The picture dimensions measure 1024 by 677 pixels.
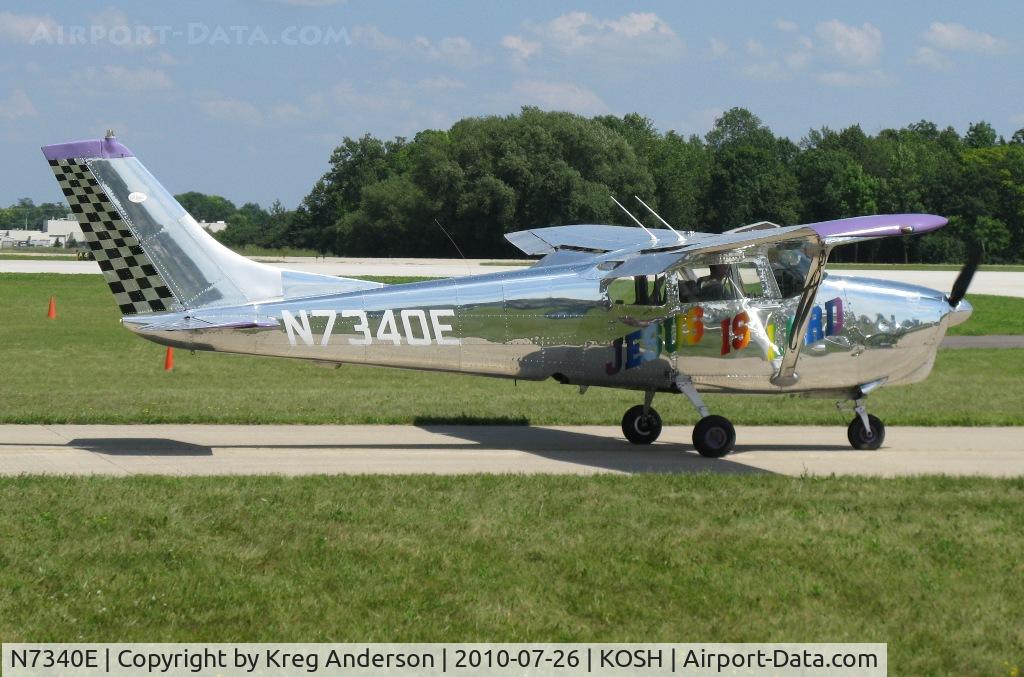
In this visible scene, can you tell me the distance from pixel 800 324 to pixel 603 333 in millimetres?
2106

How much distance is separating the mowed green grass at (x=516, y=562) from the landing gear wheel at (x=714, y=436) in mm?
2154

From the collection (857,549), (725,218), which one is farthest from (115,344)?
(725,218)

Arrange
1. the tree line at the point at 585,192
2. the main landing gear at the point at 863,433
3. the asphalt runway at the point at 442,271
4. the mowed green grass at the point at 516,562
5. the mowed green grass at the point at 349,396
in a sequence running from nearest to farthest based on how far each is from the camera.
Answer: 1. the mowed green grass at the point at 516,562
2. the main landing gear at the point at 863,433
3. the mowed green grass at the point at 349,396
4. the asphalt runway at the point at 442,271
5. the tree line at the point at 585,192

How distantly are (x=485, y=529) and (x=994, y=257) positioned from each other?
77552 mm

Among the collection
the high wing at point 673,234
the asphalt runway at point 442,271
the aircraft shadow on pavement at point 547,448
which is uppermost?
the high wing at point 673,234

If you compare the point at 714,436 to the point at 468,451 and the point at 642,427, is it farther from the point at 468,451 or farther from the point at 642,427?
the point at 468,451

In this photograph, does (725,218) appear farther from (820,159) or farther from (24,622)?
(24,622)

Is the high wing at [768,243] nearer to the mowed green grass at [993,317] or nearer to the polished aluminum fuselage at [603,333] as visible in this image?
the polished aluminum fuselage at [603,333]

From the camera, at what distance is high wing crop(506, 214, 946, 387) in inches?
469

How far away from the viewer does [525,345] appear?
13500 millimetres

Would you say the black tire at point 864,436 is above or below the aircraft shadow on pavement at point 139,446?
above

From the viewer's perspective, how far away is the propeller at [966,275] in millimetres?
13320

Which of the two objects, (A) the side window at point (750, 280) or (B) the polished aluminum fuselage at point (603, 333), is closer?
(B) the polished aluminum fuselage at point (603, 333)

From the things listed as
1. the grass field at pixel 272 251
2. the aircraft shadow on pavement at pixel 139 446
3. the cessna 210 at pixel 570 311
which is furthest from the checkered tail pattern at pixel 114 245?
the grass field at pixel 272 251
